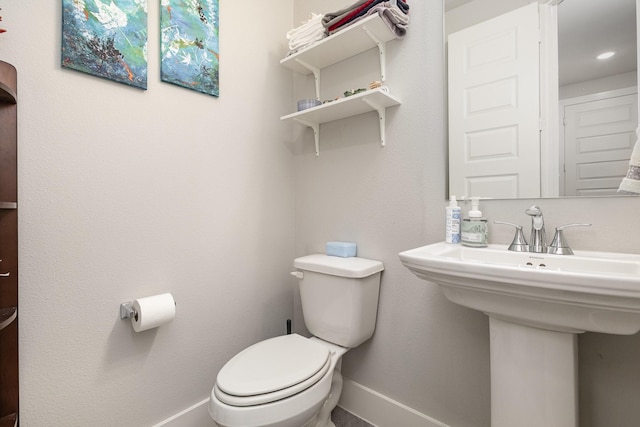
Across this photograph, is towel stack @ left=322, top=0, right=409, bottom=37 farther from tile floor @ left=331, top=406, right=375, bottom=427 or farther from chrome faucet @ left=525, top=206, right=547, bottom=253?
tile floor @ left=331, top=406, right=375, bottom=427

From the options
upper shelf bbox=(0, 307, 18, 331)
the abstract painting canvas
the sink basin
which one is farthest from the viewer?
the abstract painting canvas

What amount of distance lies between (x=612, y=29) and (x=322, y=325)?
59.6 inches

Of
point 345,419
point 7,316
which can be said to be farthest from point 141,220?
point 345,419

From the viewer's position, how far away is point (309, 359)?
1092mm

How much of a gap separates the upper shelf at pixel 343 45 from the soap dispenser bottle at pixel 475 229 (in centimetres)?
85

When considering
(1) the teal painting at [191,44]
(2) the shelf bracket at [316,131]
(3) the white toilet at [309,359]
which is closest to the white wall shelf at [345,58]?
(2) the shelf bracket at [316,131]

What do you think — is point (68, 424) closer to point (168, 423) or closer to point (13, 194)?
point (168, 423)

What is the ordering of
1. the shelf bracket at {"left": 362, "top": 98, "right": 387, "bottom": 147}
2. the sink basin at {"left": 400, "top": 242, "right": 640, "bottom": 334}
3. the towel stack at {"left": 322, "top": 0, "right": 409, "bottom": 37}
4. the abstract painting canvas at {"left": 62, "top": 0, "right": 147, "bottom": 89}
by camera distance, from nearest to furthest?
the sink basin at {"left": 400, "top": 242, "right": 640, "bottom": 334} < the abstract painting canvas at {"left": 62, "top": 0, "right": 147, "bottom": 89} < the towel stack at {"left": 322, "top": 0, "right": 409, "bottom": 37} < the shelf bracket at {"left": 362, "top": 98, "right": 387, "bottom": 147}

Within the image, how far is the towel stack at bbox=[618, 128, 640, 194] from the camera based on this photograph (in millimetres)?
838

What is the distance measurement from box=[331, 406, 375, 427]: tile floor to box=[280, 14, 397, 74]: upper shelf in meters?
1.83

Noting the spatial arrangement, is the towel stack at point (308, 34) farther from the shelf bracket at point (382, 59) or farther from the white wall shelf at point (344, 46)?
the shelf bracket at point (382, 59)

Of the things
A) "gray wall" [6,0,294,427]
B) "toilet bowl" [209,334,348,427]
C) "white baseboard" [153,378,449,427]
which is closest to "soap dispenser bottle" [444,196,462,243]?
"toilet bowl" [209,334,348,427]

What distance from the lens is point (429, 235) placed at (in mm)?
1226

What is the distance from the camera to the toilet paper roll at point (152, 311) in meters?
1.07
